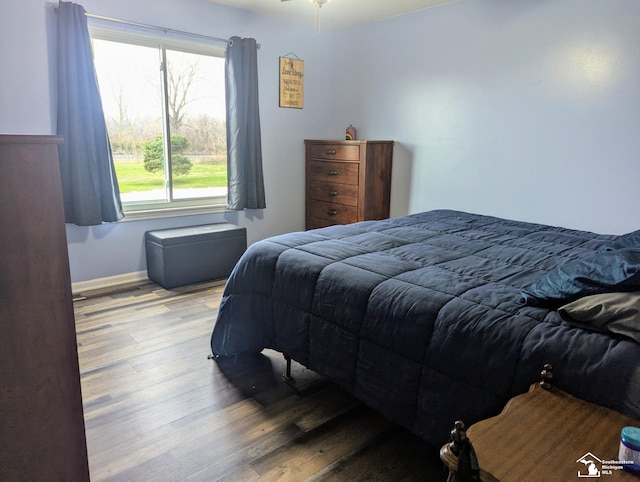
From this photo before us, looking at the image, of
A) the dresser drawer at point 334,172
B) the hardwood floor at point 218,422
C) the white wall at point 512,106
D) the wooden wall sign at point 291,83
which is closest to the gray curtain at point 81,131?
the hardwood floor at point 218,422

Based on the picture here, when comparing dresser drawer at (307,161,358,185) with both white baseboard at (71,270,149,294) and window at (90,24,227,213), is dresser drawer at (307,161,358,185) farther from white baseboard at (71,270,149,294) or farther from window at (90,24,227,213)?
white baseboard at (71,270,149,294)

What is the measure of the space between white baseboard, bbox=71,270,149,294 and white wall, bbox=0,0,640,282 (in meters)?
0.05

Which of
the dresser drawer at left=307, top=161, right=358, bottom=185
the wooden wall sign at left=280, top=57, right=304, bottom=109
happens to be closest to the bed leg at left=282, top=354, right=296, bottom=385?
the dresser drawer at left=307, top=161, right=358, bottom=185

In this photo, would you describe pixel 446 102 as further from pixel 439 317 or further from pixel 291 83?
pixel 439 317

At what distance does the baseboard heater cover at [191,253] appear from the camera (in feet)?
11.5

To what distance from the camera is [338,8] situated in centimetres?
384

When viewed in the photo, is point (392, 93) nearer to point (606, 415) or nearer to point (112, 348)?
point (112, 348)

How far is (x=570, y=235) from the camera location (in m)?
2.53

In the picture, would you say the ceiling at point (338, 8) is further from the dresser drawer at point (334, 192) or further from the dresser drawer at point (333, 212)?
the dresser drawer at point (333, 212)

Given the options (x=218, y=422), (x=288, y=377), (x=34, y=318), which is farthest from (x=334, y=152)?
(x=34, y=318)

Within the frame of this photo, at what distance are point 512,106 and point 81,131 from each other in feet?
10.8

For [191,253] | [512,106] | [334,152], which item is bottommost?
[191,253]

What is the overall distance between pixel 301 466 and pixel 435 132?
10.4ft

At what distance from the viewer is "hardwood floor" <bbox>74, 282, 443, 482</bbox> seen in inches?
64.1
